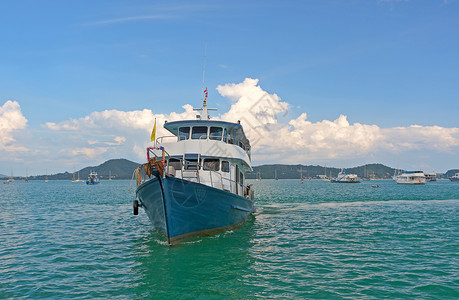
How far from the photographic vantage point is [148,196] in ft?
47.4

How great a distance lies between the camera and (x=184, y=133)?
720 inches

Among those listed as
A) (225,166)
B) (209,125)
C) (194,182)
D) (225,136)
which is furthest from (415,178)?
(194,182)

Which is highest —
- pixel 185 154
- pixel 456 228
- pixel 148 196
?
pixel 185 154

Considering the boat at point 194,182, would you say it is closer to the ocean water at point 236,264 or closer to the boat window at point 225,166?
the boat window at point 225,166

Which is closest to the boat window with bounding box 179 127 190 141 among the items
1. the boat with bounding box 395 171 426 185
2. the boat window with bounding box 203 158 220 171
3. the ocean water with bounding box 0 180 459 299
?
the boat window with bounding box 203 158 220 171

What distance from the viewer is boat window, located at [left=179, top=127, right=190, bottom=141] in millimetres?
18156

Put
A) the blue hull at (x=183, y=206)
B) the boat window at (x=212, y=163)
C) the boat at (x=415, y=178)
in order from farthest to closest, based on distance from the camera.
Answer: the boat at (x=415, y=178) < the boat window at (x=212, y=163) < the blue hull at (x=183, y=206)

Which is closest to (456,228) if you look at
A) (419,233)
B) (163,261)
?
(419,233)

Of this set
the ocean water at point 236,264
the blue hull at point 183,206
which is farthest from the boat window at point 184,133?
the ocean water at point 236,264

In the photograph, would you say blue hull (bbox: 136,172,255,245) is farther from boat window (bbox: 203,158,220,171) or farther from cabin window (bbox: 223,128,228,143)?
cabin window (bbox: 223,128,228,143)

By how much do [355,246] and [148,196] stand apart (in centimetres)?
1000

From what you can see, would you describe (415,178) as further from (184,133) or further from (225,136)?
(184,133)

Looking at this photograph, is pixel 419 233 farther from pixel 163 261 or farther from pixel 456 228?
pixel 163 261

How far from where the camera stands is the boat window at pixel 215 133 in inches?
706
